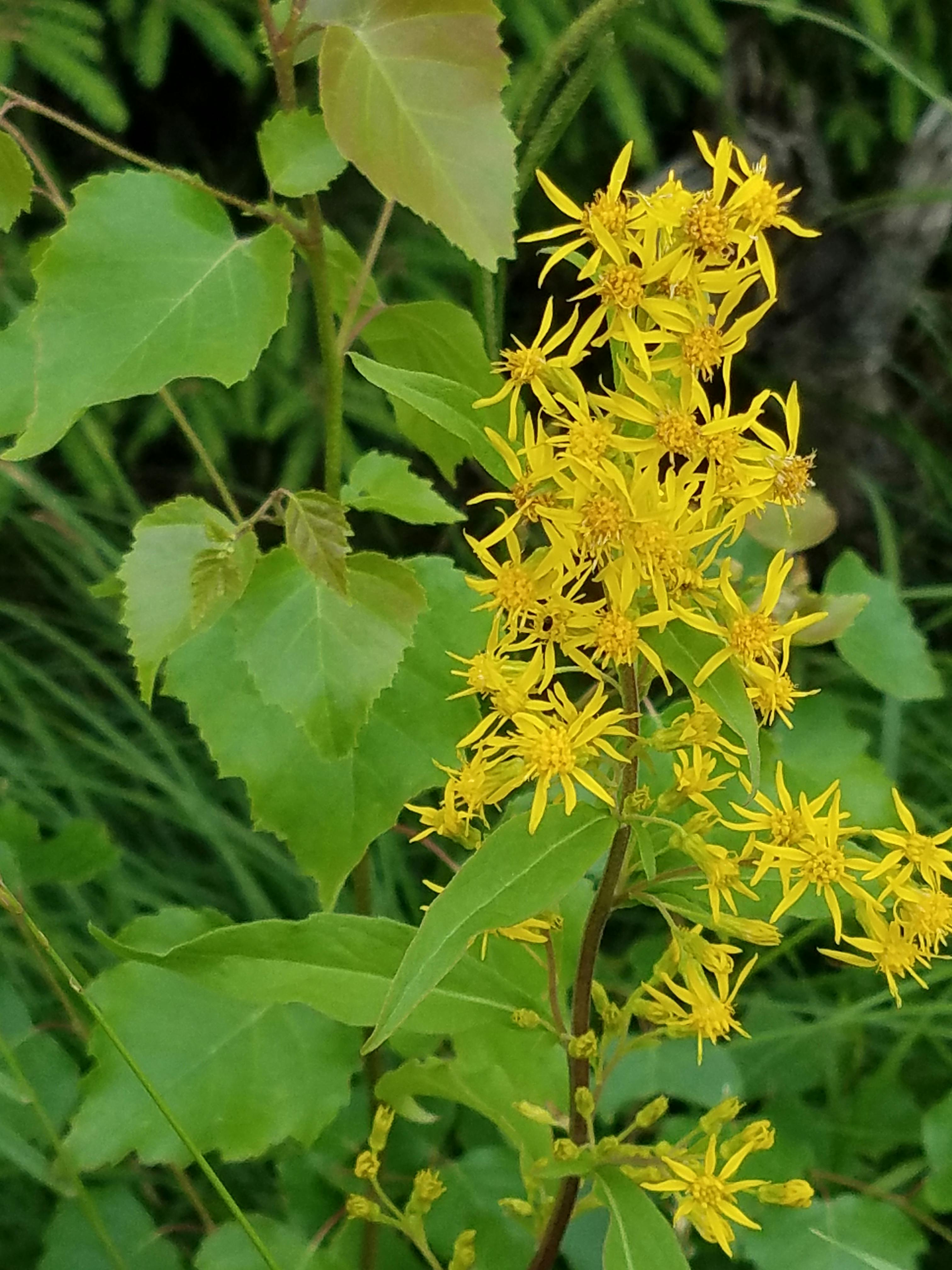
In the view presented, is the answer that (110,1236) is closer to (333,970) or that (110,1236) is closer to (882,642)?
(333,970)

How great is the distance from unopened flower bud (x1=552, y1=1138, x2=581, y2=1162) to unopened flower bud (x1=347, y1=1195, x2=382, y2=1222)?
0.52 ft

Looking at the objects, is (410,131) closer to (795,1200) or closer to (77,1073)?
(795,1200)

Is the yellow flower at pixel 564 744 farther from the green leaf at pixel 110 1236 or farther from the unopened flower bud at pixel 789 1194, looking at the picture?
the green leaf at pixel 110 1236

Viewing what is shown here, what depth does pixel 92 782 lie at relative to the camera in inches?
52.4

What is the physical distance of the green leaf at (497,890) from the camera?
518 mm

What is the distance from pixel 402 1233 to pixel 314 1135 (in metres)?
0.25

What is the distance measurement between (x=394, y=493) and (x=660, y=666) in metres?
0.32

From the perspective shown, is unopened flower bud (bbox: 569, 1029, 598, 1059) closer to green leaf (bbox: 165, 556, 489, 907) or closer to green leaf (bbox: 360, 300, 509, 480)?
green leaf (bbox: 165, 556, 489, 907)

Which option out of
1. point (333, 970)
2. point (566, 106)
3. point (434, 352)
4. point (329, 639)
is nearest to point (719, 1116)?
point (333, 970)

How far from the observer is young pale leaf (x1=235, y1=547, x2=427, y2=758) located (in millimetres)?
649

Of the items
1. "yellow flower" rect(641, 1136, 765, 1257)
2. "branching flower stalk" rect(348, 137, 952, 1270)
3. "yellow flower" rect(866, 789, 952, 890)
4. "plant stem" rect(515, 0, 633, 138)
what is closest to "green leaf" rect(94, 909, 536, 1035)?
"branching flower stalk" rect(348, 137, 952, 1270)

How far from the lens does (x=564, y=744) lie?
0.58 metres

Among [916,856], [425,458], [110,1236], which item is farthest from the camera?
[425,458]

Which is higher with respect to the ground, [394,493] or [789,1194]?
[394,493]
